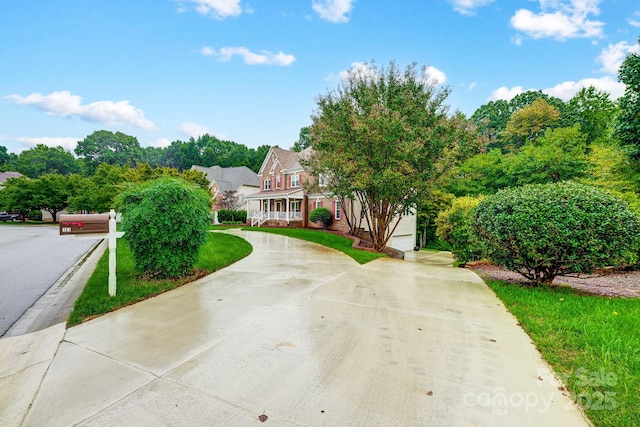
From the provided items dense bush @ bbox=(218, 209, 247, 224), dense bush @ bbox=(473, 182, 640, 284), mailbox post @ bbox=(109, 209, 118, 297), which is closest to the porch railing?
dense bush @ bbox=(218, 209, 247, 224)

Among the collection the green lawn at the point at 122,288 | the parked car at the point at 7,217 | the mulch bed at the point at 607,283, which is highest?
the parked car at the point at 7,217

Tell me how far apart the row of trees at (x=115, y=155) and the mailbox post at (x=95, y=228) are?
166 feet

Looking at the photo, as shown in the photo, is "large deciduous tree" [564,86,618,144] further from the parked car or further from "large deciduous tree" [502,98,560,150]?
the parked car

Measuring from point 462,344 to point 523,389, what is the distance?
86 cm

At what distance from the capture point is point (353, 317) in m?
4.10

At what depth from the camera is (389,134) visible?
1025 cm

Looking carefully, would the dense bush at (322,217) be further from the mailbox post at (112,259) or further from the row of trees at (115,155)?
the row of trees at (115,155)

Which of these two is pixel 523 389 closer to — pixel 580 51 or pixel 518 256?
pixel 518 256

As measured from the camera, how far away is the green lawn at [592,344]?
7.10 feet

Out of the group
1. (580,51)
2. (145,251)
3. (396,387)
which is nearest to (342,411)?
(396,387)

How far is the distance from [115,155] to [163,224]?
87003 millimetres

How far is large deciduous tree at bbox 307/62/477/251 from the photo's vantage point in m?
10.4

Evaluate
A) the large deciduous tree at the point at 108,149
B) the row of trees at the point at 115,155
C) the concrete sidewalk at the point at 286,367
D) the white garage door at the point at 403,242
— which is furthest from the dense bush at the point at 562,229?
the large deciduous tree at the point at 108,149

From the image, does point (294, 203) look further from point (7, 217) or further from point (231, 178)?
point (7, 217)
